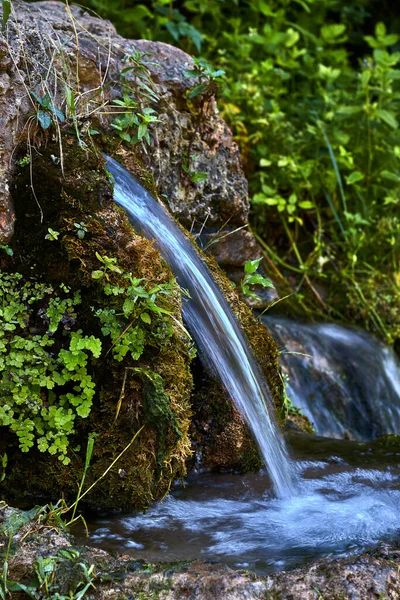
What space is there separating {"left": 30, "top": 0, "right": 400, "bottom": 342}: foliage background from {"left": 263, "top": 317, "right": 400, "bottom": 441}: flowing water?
0.33 meters

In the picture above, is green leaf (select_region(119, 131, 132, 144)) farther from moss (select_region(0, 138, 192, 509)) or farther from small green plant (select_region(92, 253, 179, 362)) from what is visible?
small green plant (select_region(92, 253, 179, 362))

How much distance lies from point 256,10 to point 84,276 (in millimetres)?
4357

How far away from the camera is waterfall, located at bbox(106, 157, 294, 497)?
119 inches

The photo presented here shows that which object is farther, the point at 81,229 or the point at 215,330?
the point at 215,330

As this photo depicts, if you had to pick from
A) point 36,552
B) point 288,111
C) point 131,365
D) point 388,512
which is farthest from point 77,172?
point 288,111

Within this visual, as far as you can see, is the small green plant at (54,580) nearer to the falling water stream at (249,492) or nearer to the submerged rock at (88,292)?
the falling water stream at (249,492)

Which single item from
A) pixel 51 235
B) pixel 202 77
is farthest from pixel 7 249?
pixel 202 77

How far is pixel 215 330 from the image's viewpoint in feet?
10.0

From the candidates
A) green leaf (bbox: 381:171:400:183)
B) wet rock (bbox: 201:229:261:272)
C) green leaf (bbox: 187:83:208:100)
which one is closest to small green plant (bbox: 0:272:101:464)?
green leaf (bbox: 187:83:208:100)

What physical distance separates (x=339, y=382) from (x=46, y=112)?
2.49 meters

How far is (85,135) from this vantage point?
3.05 metres

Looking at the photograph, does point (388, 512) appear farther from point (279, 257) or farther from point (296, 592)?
point (279, 257)

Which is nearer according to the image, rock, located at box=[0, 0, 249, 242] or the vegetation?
rock, located at box=[0, 0, 249, 242]

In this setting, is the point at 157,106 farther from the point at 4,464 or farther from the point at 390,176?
the point at 390,176
